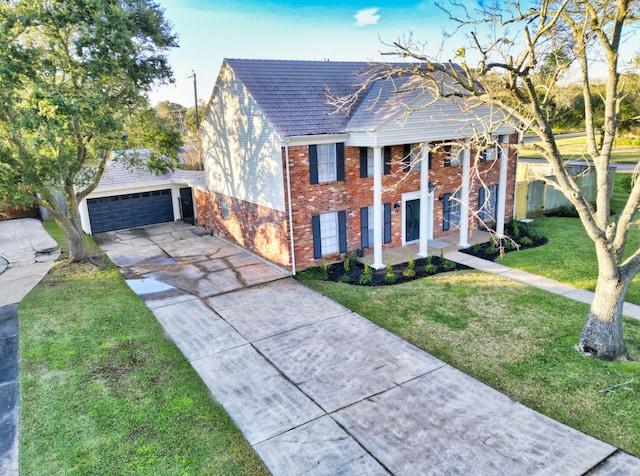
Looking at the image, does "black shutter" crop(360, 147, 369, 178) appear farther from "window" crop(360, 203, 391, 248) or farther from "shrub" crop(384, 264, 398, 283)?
"shrub" crop(384, 264, 398, 283)

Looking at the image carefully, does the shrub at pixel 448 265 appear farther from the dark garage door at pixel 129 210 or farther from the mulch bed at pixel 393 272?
the dark garage door at pixel 129 210

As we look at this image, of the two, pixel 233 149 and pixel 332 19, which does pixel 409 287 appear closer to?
Result: pixel 233 149

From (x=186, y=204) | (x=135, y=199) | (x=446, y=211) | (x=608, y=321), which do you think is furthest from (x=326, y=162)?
(x=135, y=199)

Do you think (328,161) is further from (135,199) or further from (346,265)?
(135,199)

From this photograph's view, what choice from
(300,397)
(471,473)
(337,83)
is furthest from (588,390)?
(337,83)

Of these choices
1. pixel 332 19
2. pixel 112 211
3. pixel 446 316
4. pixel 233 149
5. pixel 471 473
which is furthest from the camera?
pixel 112 211

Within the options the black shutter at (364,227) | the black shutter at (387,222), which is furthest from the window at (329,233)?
the black shutter at (387,222)
